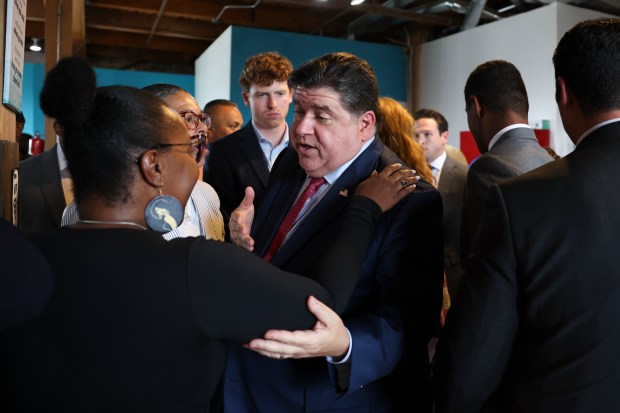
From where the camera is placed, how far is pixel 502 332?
1.37m

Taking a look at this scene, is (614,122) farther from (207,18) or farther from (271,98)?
(207,18)

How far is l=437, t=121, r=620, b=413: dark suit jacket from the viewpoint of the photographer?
1234mm

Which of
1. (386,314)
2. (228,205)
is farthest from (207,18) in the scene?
(386,314)

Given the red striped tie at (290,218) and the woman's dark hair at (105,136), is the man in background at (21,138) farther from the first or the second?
the woman's dark hair at (105,136)

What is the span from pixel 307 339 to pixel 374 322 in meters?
0.36

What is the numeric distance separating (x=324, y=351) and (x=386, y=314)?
0.29 metres

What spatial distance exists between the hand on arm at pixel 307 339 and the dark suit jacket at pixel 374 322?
0.66 ft

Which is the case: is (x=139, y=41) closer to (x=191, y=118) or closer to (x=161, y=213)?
(x=191, y=118)

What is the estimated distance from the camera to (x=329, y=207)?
1.70m

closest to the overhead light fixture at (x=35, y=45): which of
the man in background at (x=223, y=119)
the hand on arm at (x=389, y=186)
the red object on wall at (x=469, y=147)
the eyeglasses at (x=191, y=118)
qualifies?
the man in background at (x=223, y=119)

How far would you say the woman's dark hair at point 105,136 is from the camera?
1.08 meters

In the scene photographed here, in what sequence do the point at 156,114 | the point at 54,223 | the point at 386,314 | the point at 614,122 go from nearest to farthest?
the point at 156,114, the point at 614,122, the point at 386,314, the point at 54,223

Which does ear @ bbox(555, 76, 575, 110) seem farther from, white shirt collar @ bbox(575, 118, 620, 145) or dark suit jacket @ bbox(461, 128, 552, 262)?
dark suit jacket @ bbox(461, 128, 552, 262)

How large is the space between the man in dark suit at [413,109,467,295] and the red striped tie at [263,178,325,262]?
2.36 feet
